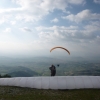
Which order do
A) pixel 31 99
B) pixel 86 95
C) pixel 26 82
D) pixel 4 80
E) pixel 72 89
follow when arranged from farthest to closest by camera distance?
pixel 4 80 < pixel 26 82 < pixel 72 89 < pixel 86 95 < pixel 31 99

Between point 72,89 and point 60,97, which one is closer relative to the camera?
point 60,97

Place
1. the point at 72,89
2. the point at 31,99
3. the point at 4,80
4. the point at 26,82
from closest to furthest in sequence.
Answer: the point at 31,99
the point at 72,89
the point at 26,82
the point at 4,80

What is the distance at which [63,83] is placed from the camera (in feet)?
111

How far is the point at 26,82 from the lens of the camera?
3550cm

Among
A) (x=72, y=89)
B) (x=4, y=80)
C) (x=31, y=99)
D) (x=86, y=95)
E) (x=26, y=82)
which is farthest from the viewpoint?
(x=4, y=80)

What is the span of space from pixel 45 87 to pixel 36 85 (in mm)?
2307

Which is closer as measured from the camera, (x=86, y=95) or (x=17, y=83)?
(x=86, y=95)

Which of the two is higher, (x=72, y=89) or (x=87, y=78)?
(x=87, y=78)

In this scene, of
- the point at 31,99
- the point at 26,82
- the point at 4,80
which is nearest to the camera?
the point at 31,99

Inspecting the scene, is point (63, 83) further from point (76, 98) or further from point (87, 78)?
point (76, 98)

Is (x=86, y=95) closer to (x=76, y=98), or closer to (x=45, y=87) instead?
(x=76, y=98)

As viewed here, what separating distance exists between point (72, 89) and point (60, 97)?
7.72 metres

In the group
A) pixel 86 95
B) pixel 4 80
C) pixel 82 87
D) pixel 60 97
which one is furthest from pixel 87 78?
pixel 4 80

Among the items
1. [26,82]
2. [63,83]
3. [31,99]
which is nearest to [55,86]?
[63,83]
